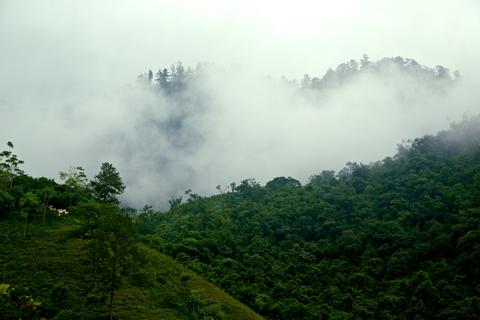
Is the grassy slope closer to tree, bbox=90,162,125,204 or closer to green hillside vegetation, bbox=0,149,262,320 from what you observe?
green hillside vegetation, bbox=0,149,262,320

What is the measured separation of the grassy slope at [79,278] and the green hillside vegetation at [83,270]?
86 millimetres

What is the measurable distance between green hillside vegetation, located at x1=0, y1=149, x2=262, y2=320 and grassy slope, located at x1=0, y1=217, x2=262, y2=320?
9cm

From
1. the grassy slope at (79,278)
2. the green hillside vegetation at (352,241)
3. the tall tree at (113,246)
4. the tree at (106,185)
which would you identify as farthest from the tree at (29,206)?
the tall tree at (113,246)

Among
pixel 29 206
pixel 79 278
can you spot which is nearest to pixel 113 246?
pixel 79 278

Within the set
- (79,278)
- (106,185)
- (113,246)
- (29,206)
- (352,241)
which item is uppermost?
(106,185)

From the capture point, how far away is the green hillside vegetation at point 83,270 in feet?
126

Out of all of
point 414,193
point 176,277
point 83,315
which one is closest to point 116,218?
point 83,315

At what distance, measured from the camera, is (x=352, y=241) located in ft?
290

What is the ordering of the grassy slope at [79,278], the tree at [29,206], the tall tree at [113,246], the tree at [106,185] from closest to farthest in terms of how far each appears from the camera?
the tall tree at [113,246] → the grassy slope at [79,278] → the tree at [29,206] → the tree at [106,185]

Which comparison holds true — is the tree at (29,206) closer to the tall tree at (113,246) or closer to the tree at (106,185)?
the tree at (106,185)

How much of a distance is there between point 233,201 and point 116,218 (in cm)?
8692

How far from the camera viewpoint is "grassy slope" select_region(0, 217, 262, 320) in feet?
147

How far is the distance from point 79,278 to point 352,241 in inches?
2113

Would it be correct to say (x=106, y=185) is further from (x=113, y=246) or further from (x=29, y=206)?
(x=113, y=246)
